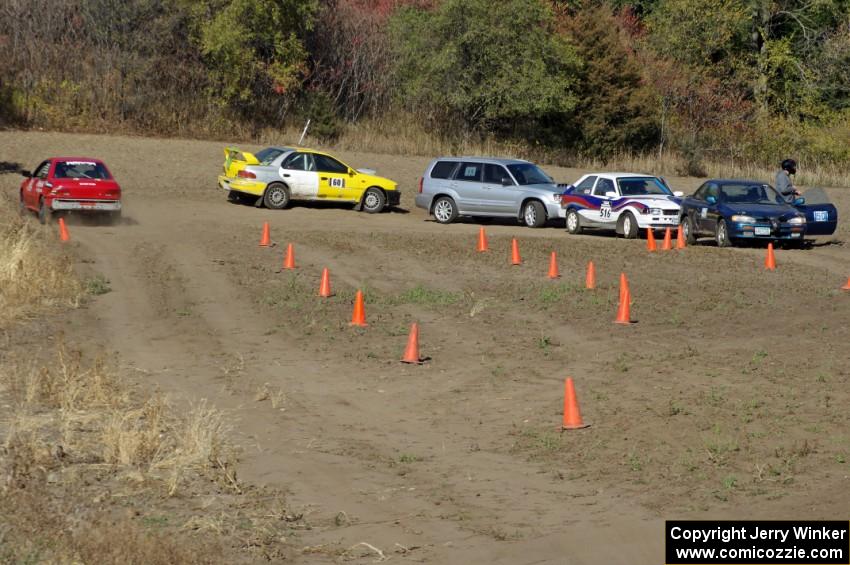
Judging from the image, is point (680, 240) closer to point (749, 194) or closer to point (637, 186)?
point (749, 194)

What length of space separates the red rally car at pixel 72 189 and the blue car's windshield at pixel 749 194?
43.3 ft

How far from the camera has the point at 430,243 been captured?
88.9 ft

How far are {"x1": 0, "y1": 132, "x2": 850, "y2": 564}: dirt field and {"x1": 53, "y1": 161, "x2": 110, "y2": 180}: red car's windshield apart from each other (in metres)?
1.13

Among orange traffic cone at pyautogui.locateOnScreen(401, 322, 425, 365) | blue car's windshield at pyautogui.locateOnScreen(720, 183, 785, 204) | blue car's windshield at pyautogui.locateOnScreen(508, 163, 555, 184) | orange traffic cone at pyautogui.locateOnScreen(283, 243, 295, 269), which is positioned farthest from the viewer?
blue car's windshield at pyautogui.locateOnScreen(508, 163, 555, 184)

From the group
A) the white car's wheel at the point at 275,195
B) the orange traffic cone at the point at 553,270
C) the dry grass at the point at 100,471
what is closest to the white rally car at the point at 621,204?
the orange traffic cone at the point at 553,270

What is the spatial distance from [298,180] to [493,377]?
18423 mm

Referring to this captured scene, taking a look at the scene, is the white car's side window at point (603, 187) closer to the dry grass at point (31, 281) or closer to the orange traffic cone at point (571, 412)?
the dry grass at point (31, 281)

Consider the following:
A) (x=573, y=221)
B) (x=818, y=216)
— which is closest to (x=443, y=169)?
(x=573, y=221)

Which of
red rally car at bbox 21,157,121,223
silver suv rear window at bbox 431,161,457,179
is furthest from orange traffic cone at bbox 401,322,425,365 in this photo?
silver suv rear window at bbox 431,161,457,179

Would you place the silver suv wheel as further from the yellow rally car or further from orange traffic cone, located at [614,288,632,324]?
orange traffic cone, located at [614,288,632,324]

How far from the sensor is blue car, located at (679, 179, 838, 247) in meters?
26.4

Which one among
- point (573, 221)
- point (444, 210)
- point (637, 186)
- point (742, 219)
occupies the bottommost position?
point (573, 221)

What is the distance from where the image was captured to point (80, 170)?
94.1ft

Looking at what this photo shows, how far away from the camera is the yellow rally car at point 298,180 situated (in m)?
32.3
